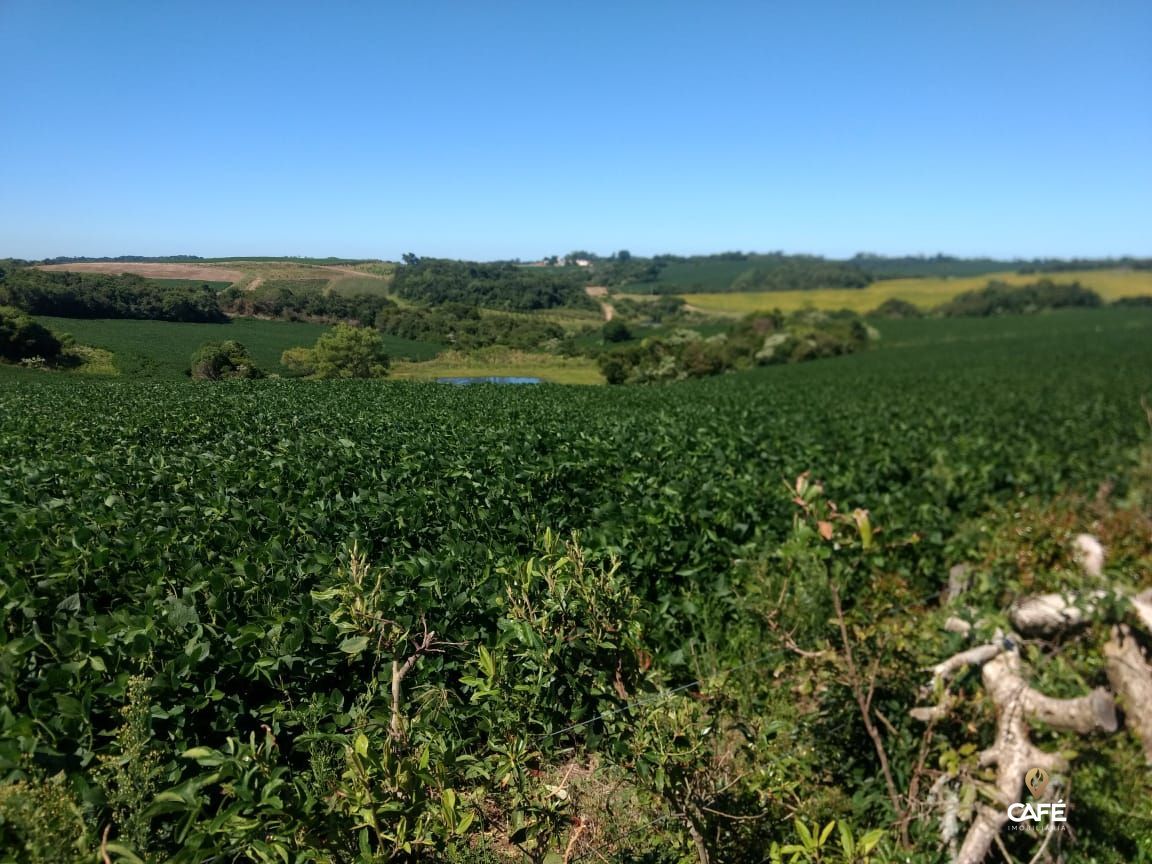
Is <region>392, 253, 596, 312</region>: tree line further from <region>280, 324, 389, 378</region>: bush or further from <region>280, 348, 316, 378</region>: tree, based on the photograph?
<region>280, 348, 316, 378</region>: tree

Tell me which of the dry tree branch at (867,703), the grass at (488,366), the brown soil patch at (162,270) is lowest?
the dry tree branch at (867,703)

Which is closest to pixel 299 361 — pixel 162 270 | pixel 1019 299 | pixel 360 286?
pixel 360 286

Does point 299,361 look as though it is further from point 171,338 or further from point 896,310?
point 896,310

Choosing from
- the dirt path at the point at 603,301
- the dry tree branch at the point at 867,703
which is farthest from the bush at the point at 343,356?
the dirt path at the point at 603,301

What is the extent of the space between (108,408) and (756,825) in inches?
357

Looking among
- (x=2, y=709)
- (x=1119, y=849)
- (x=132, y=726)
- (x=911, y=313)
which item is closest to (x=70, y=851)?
(x=132, y=726)

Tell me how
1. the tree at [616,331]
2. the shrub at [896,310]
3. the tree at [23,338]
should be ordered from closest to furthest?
the tree at [23,338]
the tree at [616,331]
the shrub at [896,310]

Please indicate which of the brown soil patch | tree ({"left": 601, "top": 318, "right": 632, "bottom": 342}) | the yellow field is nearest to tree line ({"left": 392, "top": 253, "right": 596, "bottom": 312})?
the brown soil patch

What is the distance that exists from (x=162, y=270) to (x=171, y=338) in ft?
2.23

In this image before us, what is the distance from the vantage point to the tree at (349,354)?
23.5ft

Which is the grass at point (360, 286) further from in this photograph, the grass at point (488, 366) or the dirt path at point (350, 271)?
the grass at point (488, 366)

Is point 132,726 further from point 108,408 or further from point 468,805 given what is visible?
point 108,408

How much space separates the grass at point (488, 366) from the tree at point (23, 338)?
3494 mm

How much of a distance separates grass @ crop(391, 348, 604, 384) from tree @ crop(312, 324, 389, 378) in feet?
1.11
